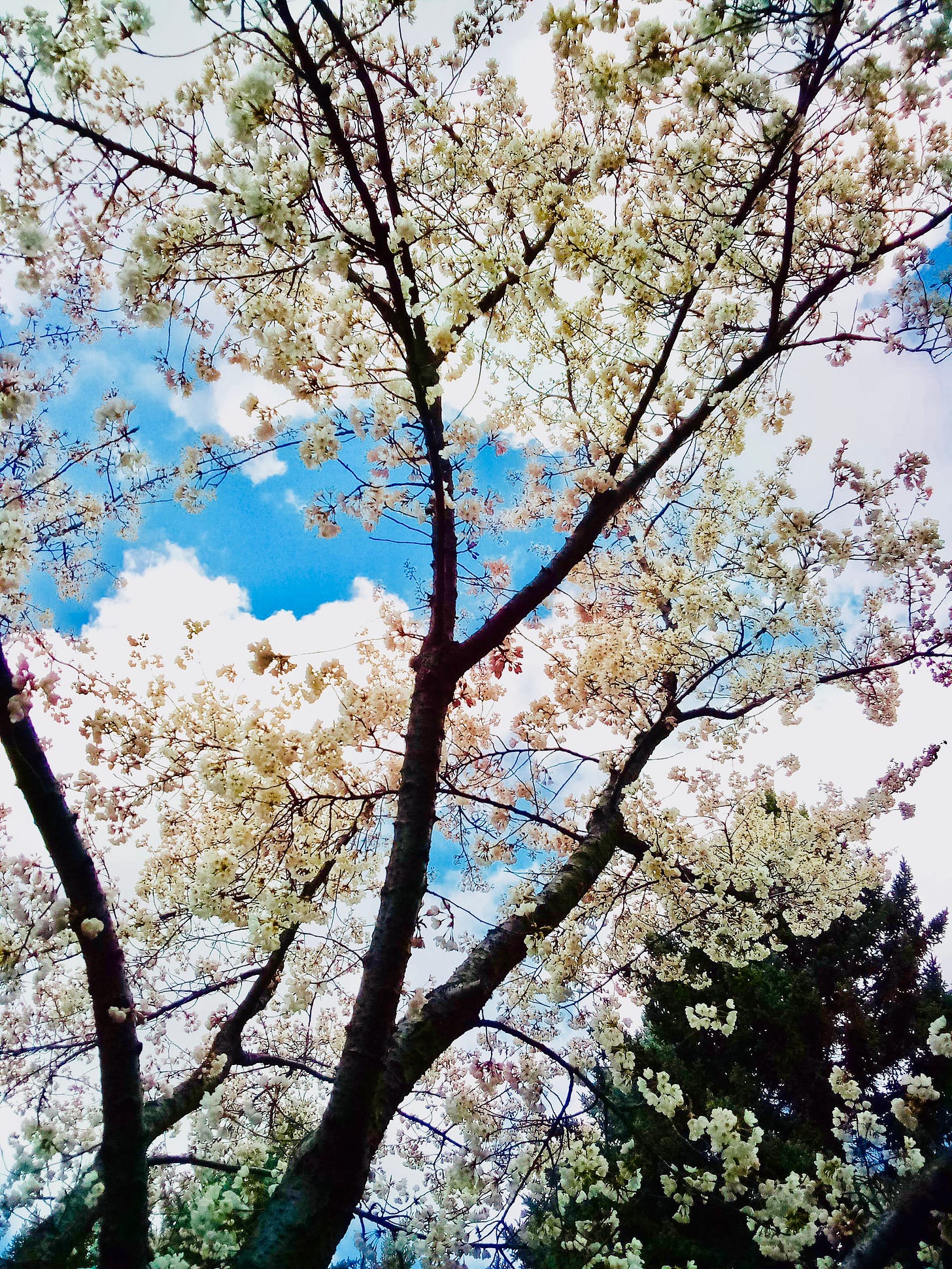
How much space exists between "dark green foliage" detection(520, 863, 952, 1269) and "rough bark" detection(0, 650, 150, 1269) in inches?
327

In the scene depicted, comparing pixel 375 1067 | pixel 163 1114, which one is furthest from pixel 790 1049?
pixel 375 1067

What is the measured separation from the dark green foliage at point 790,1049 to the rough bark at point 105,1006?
8.32 meters

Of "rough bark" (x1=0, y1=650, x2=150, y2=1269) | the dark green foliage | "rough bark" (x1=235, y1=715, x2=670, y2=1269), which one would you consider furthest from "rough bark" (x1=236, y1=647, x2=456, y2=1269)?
the dark green foliage

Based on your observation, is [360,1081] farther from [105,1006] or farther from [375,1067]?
[105,1006]

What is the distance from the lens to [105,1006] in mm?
2432

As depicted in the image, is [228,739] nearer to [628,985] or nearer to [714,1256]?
[628,985]

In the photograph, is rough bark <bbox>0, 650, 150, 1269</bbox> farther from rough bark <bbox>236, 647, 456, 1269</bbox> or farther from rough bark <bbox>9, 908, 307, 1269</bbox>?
rough bark <bbox>236, 647, 456, 1269</bbox>

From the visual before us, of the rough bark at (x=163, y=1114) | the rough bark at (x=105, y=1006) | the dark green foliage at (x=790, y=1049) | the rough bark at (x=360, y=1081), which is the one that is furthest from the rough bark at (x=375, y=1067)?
the dark green foliage at (x=790, y=1049)

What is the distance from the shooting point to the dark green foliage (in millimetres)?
10164

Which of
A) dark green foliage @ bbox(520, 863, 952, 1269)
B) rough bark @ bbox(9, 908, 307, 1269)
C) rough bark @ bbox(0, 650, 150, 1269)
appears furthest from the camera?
dark green foliage @ bbox(520, 863, 952, 1269)

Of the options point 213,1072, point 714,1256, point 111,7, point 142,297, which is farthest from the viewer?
point 714,1256

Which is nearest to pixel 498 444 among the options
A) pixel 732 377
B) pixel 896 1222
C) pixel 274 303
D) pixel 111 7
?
pixel 732 377

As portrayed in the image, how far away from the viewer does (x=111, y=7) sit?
7.95ft

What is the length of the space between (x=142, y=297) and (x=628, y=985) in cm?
685
